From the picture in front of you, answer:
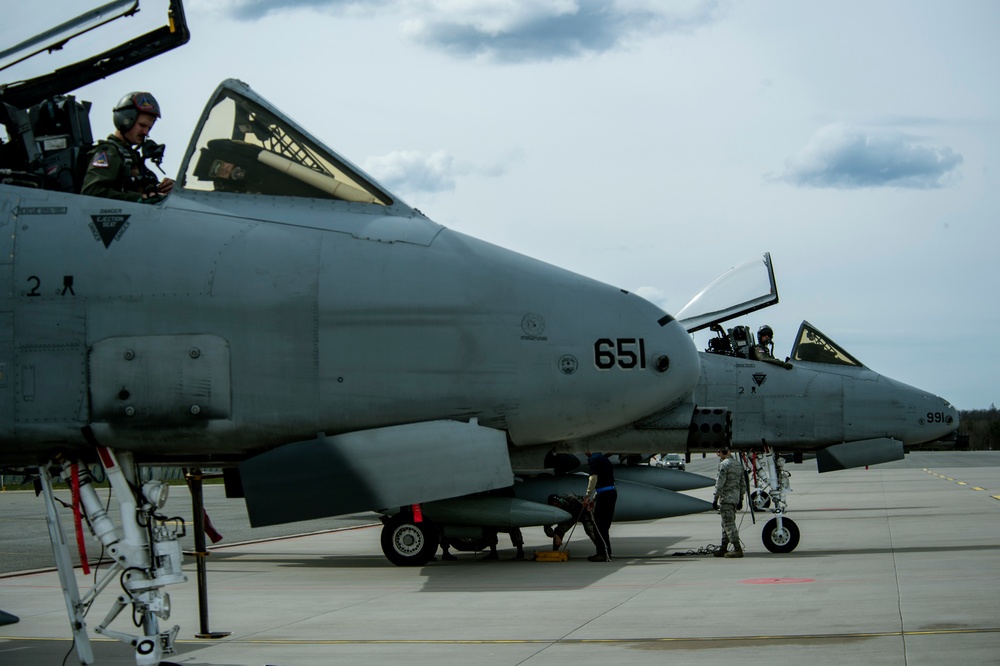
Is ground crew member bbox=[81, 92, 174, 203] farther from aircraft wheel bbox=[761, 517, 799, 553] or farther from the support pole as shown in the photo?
aircraft wheel bbox=[761, 517, 799, 553]

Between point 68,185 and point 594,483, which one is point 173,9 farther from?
point 594,483

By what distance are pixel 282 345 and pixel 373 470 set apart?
0.76 m

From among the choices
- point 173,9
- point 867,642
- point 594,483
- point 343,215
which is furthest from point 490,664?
point 594,483

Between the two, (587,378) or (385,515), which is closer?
(587,378)

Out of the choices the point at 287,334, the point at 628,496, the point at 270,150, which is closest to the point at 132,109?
the point at 270,150

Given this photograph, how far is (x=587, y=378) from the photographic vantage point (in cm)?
529

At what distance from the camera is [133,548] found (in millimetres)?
5480

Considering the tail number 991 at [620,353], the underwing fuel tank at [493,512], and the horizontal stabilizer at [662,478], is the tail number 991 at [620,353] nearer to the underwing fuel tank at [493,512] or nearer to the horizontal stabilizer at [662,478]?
the underwing fuel tank at [493,512]

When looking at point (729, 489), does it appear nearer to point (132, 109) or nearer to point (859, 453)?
point (859, 453)

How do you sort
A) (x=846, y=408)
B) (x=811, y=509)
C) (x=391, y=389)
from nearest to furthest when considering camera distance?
(x=391, y=389) < (x=846, y=408) < (x=811, y=509)

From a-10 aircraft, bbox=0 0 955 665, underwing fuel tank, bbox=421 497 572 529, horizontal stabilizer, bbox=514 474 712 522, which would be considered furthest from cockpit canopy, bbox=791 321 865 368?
a-10 aircraft, bbox=0 0 955 665

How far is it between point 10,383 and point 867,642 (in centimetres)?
626

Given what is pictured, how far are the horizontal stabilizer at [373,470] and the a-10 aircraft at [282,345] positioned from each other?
10 millimetres

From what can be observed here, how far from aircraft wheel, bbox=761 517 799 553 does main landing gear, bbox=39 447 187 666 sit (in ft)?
36.2
